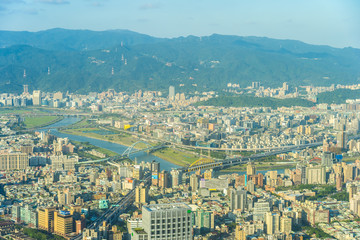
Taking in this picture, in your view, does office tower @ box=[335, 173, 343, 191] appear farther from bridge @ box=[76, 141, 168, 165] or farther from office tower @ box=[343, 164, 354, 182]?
bridge @ box=[76, 141, 168, 165]

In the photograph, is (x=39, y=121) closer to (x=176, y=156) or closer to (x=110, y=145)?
(x=110, y=145)

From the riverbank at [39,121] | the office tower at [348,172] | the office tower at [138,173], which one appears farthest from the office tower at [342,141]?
the riverbank at [39,121]

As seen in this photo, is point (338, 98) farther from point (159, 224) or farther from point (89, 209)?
point (159, 224)

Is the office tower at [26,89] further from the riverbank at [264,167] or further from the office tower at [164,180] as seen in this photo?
the office tower at [164,180]

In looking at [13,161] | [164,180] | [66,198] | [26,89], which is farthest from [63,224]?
[26,89]

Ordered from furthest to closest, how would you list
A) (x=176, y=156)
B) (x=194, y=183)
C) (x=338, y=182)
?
(x=176, y=156)
(x=338, y=182)
(x=194, y=183)

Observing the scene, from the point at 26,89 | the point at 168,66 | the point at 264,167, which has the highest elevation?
the point at 168,66

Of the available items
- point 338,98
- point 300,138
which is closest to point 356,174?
point 300,138
